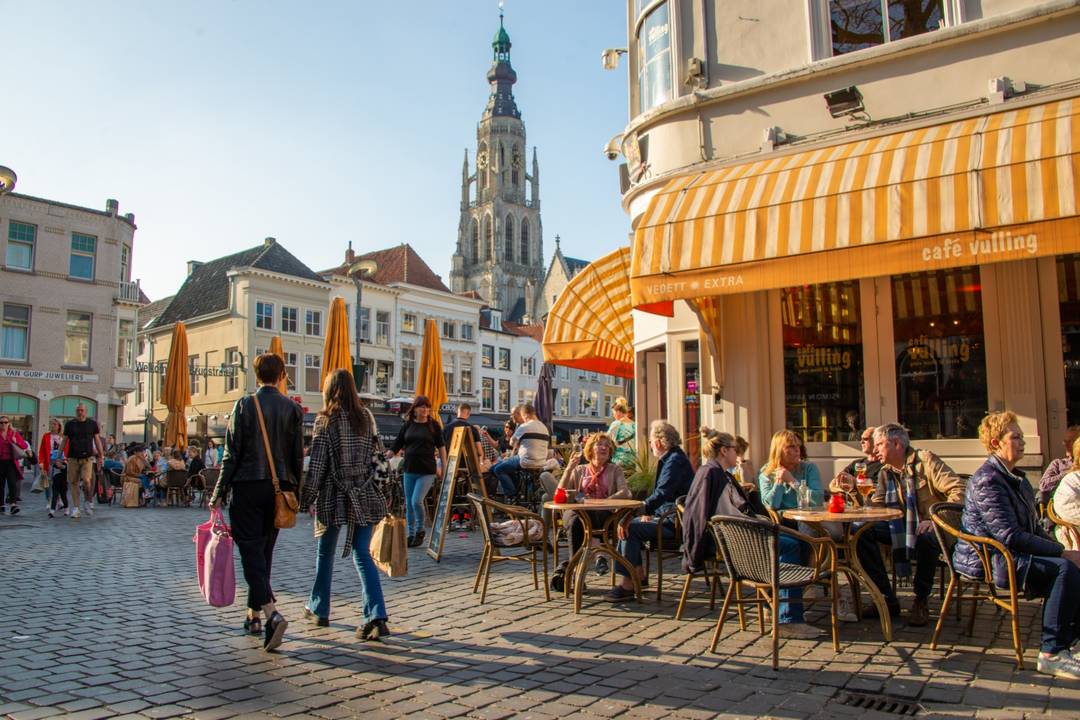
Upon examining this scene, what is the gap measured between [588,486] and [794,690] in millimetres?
3272

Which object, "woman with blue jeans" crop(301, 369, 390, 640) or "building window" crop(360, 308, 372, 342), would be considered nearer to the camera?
"woman with blue jeans" crop(301, 369, 390, 640)

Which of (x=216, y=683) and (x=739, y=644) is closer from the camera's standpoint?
(x=216, y=683)

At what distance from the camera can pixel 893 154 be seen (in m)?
7.77

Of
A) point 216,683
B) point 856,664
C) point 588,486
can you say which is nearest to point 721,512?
point 856,664

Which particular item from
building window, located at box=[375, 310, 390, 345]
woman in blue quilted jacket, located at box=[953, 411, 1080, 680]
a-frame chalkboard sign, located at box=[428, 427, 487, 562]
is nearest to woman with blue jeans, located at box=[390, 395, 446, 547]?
a-frame chalkboard sign, located at box=[428, 427, 487, 562]

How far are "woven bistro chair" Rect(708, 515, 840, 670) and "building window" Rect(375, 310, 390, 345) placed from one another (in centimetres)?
4290

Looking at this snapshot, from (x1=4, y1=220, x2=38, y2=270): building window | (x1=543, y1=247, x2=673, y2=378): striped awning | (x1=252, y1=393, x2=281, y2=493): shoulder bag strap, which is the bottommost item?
(x1=252, y1=393, x2=281, y2=493): shoulder bag strap

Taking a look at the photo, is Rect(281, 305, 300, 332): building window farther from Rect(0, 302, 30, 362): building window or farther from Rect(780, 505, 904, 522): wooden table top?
Rect(780, 505, 904, 522): wooden table top

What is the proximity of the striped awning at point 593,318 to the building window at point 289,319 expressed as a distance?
104 ft

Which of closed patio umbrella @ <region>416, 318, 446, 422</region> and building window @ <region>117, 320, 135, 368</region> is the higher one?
building window @ <region>117, 320, 135, 368</region>

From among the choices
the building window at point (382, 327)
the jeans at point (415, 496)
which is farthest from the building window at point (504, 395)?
the jeans at point (415, 496)

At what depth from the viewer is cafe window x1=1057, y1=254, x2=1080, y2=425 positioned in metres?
7.99

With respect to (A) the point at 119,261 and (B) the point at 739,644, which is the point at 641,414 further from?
(A) the point at 119,261

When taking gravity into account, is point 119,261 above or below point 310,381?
above
